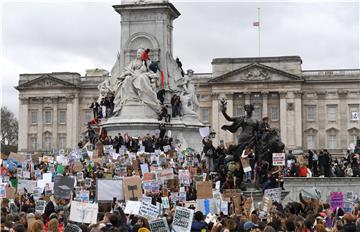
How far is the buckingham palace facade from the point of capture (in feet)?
292

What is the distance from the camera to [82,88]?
90438 millimetres

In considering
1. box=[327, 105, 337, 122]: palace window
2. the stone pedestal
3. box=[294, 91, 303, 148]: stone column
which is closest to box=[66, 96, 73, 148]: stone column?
box=[294, 91, 303, 148]: stone column

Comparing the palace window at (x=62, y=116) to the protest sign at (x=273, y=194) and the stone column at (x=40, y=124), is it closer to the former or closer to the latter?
the stone column at (x=40, y=124)

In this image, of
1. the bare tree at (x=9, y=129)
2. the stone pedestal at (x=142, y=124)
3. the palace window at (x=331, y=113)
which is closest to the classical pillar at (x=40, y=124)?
the bare tree at (x=9, y=129)

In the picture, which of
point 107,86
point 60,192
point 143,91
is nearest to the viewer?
point 60,192

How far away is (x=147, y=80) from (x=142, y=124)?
80.4 inches

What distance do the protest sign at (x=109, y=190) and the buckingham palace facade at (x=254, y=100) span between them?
72.7m

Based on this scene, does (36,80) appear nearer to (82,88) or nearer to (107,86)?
(82,88)

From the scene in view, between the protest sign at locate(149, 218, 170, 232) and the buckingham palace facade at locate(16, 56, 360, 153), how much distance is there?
7787 cm

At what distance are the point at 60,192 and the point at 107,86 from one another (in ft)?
56.6

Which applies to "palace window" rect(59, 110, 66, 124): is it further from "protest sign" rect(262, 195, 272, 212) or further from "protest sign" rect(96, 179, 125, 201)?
"protest sign" rect(262, 195, 272, 212)

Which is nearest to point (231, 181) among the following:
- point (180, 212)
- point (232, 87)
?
point (180, 212)

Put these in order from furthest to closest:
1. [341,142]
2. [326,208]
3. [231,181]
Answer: [341,142]
[231,181]
[326,208]

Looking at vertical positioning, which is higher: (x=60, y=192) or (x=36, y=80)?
(x=36, y=80)
